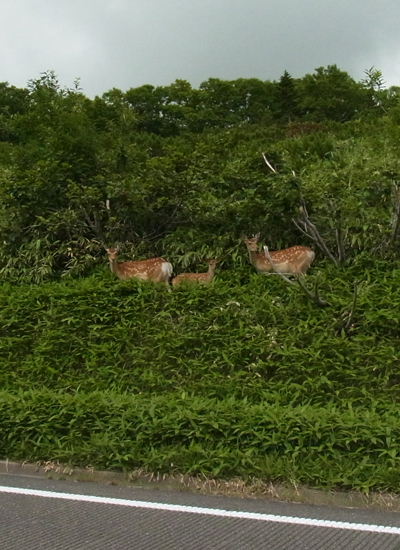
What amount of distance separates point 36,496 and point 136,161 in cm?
743

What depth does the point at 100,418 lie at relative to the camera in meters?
5.54

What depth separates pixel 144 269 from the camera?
840 centimetres

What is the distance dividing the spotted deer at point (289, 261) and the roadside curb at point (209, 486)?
3816 millimetres

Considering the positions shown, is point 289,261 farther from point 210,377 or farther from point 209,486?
point 209,486

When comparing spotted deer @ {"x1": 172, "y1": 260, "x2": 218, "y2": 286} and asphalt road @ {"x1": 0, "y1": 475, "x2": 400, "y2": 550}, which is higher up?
spotted deer @ {"x1": 172, "y1": 260, "x2": 218, "y2": 286}

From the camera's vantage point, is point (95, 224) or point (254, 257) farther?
point (95, 224)

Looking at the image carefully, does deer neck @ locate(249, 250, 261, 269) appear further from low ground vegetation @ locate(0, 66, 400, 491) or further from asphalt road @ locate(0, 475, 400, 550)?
asphalt road @ locate(0, 475, 400, 550)

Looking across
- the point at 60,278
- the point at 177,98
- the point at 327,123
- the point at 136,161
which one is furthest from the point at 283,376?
the point at 177,98

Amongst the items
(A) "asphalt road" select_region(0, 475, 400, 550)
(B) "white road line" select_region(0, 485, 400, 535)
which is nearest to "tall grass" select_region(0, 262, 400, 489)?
(A) "asphalt road" select_region(0, 475, 400, 550)

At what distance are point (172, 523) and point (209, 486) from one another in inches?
30.5

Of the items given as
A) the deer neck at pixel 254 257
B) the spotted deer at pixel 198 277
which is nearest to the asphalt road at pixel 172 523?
the spotted deer at pixel 198 277

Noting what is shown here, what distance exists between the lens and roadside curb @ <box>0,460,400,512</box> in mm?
4379

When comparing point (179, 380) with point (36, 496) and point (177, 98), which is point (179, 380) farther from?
point (177, 98)

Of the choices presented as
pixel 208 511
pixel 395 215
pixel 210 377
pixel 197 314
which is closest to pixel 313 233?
pixel 395 215
